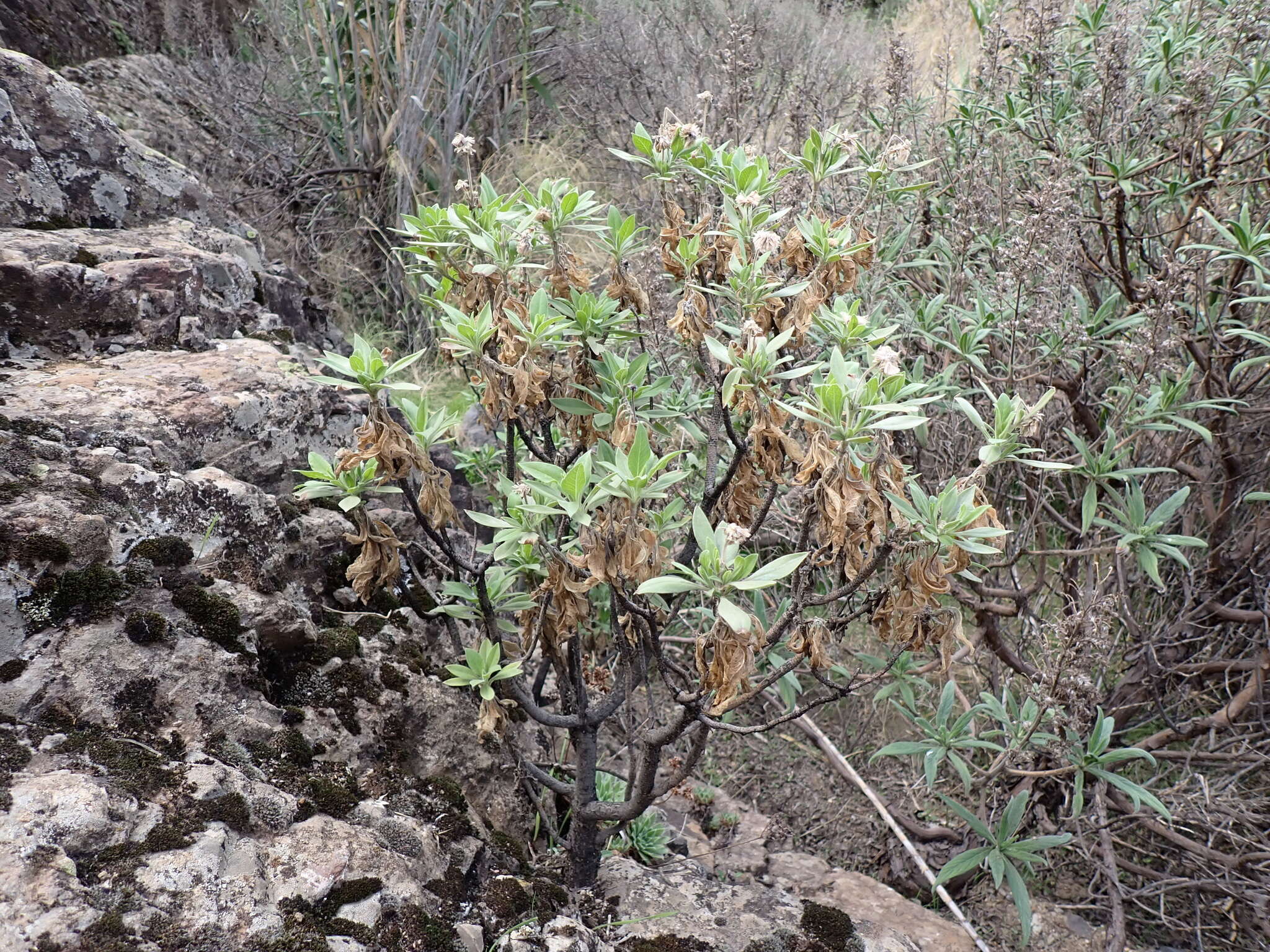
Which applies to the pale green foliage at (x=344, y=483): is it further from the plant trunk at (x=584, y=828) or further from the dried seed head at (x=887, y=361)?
the dried seed head at (x=887, y=361)

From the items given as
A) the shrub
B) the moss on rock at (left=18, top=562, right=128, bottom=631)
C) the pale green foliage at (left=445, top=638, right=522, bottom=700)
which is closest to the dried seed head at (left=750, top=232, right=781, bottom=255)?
the shrub

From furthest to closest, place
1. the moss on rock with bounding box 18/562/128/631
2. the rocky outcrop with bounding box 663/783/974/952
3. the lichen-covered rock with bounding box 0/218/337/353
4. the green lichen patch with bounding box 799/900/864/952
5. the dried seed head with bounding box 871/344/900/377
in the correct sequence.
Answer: the lichen-covered rock with bounding box 0/218/337/353 < the rocky outcrop with bounding box 663/783/974/952 < the green lichen patch with bounding box 799/900/864/952 < the moss on rock with bounding box 18/562/128/631 < the dried seed head with bounding box 871/344/900/377

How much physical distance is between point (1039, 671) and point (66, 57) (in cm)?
688

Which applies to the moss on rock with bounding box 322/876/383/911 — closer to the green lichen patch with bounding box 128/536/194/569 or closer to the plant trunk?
the plant trunk

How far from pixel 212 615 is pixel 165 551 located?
183 mm

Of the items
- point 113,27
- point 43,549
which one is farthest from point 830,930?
point 113,27

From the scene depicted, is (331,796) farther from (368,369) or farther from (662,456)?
(662,456)

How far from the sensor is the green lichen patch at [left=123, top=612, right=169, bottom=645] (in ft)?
5.73

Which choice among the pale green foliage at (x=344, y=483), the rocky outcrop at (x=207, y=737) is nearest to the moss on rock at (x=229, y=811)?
the rocky outcrop at (x=207, y=737)

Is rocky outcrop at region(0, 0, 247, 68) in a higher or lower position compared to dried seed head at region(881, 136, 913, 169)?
higher

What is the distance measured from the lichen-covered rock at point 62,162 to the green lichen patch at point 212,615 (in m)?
1.57

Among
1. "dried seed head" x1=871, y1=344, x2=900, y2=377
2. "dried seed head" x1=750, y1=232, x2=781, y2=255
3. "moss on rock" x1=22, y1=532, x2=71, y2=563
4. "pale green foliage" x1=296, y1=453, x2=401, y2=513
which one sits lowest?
"moss on rock" x1=22, y1=532, x2=71, y2=563

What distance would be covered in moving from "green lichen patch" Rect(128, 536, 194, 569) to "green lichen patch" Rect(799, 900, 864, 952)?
169cm

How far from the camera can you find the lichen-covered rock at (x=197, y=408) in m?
2.09
